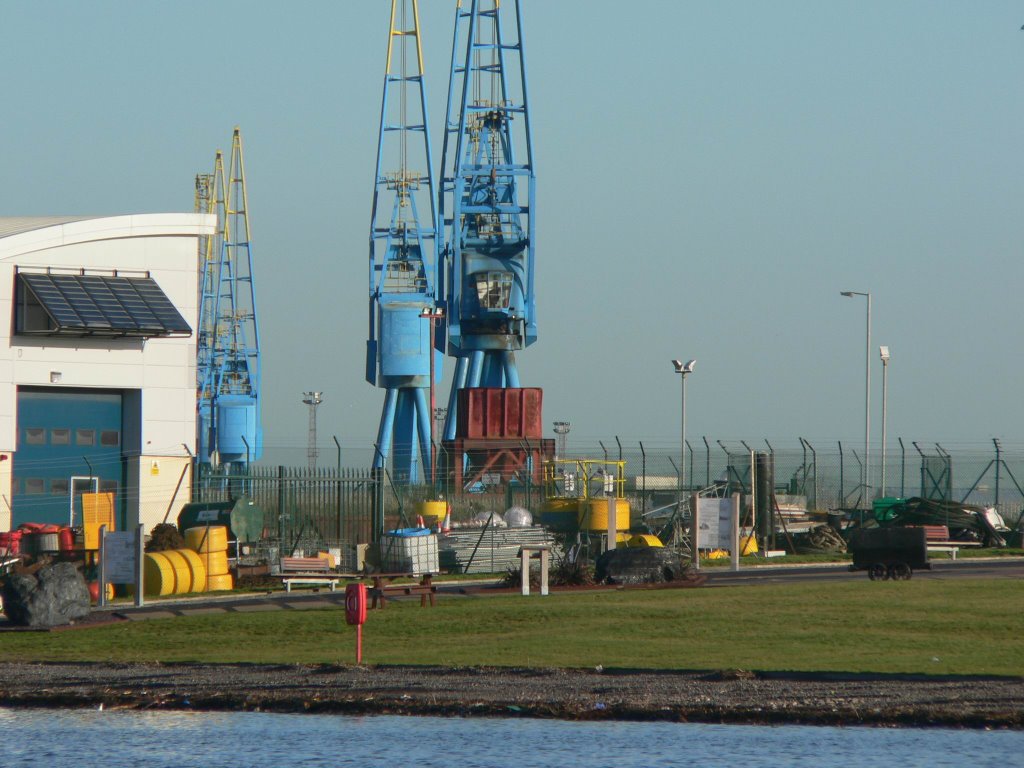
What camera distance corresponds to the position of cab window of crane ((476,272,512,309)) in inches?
3076

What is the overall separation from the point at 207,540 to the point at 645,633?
50.0 ft

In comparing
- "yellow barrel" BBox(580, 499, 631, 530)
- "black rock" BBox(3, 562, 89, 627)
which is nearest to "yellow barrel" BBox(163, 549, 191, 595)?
"black rock" BBox(3, 562, 89, 627)

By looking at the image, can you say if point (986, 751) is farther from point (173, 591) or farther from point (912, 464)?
point (912, 464)

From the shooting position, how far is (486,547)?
40.0m

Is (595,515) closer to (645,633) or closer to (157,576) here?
(157,576)

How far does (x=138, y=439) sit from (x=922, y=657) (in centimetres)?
3144

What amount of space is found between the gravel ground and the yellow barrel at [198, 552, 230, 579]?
14681 mm

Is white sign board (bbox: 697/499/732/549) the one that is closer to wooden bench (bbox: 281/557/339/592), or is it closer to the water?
wooden bench (bbox: 281/557/339/592)

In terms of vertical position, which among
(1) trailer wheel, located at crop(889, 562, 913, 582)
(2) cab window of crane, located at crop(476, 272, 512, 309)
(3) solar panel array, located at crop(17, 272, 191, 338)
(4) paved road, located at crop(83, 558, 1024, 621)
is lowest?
(4) paved road, located at crop(83, 558, 1024, 621)

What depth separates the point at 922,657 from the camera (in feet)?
66.7

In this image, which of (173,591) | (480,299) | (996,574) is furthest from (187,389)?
(480,299)

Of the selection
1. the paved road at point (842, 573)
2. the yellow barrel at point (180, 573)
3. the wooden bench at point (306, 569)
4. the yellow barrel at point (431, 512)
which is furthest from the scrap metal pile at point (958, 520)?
the yellow barrel at point (180, 573)

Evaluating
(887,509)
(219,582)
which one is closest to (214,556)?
(219,582)

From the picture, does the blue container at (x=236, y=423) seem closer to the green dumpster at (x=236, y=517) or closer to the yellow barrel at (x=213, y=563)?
the green dumpster at (x=236, y=517)
